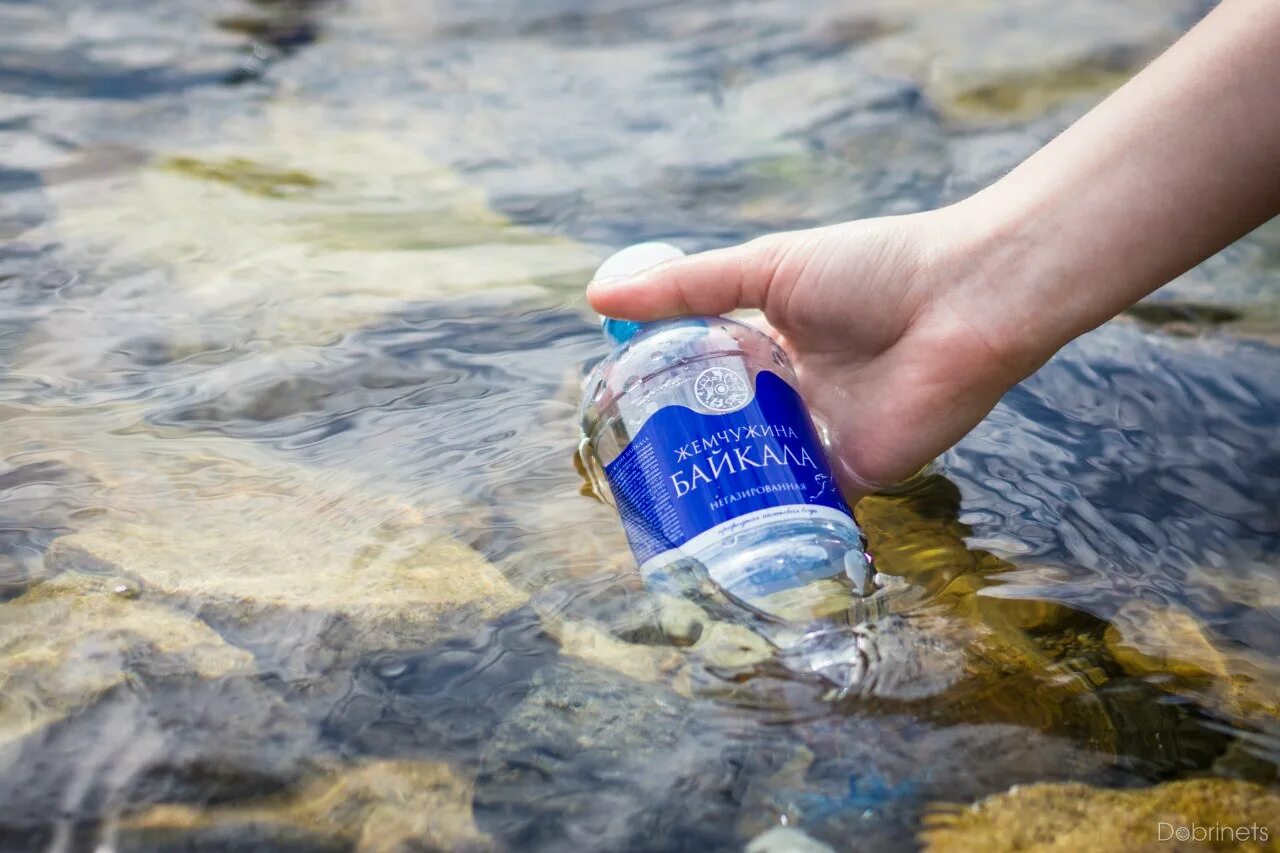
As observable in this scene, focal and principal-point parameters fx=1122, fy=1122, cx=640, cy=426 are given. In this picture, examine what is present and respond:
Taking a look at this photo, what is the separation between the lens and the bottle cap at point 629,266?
2.29m

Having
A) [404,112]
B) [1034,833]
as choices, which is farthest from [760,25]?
[1034,833]

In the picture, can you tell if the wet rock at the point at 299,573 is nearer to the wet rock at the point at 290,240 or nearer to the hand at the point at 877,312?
the hand at the point at 877,312

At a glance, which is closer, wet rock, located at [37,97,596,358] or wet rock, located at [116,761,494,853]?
wet rock, located at [116,761,494,853]

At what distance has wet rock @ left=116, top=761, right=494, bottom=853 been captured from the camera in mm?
1511

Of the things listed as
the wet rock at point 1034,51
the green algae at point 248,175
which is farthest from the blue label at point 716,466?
the wet rock at point 1034,51

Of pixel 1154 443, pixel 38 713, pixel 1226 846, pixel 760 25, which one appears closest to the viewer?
pixel 1226 846

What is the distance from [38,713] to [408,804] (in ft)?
1.97

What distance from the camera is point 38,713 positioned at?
1.69 metres

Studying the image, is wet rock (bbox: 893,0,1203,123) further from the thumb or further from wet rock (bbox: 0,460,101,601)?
wet rock (bbox: 0,460,101,601)

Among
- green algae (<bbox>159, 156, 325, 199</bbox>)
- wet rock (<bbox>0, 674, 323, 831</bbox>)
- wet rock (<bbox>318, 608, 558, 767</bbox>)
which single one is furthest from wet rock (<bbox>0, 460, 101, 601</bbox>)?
green algae (<bbox>159, 156, 325, 199</bbox>)

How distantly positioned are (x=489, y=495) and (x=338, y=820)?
0.96 m

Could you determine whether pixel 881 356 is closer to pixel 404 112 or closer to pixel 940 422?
pixel 940 422

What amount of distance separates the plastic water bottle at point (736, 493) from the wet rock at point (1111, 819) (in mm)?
475

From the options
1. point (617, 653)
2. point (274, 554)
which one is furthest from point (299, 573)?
point (617, 653)
